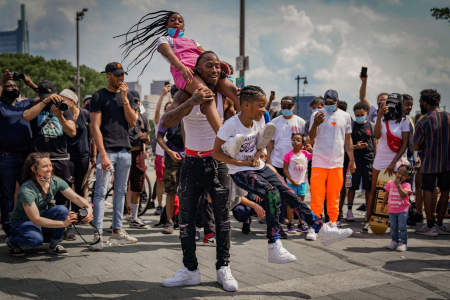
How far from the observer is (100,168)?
542 cm

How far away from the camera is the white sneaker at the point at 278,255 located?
12.0 feet

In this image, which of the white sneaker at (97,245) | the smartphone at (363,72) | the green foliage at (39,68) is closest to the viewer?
the white sneaker at (97,245)

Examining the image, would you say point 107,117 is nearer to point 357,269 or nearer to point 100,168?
point 100,168

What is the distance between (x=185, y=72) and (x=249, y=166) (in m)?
1.07

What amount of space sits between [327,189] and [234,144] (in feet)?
10.4

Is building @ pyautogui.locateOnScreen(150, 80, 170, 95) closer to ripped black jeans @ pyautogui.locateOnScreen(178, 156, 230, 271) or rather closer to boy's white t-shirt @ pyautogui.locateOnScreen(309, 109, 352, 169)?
boy's white t-shirt @ pyautogui.locateOnScreen(309, 109, 352, 169)

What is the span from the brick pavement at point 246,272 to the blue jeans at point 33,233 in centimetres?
19

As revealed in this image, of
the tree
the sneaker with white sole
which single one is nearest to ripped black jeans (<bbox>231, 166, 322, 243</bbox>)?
the sneaker with white sole

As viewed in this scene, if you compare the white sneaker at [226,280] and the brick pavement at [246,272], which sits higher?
the white sneaker at [226,280]

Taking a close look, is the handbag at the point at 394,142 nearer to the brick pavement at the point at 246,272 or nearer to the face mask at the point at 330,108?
the face mask at the point at 330,108

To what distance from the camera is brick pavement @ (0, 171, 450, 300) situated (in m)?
3.66

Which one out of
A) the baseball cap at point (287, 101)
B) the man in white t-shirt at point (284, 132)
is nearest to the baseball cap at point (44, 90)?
the man in white t-shirt at point (284, 132)

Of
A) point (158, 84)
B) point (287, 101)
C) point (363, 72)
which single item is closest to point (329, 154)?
point (287, 101)

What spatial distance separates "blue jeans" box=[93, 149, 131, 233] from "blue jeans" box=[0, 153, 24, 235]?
1037 millimetres
